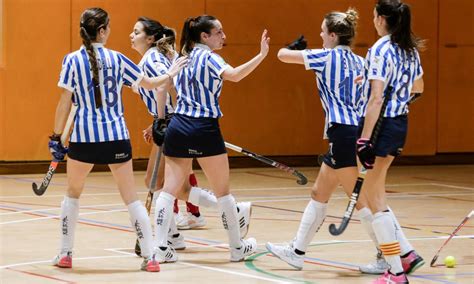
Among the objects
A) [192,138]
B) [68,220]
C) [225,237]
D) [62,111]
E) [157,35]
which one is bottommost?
[225,237]

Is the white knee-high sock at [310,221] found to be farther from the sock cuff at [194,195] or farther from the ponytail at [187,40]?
the sock cuff at [194,195]

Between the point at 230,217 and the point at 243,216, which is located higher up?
the point at 230,217

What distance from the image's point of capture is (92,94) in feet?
22.2

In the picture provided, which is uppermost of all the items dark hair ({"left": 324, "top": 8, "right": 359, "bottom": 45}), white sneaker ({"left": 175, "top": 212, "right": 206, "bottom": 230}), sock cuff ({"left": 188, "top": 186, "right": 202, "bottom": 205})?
dark hair ({"left": 324, "top": 8, "right": 359, "bottom": 45})

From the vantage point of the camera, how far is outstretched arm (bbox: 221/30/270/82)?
6867 mm

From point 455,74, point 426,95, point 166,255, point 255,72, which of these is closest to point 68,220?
point 166,255

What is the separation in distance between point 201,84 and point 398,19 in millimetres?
1517

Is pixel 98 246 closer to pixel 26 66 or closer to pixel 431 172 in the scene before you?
pixel 26 66

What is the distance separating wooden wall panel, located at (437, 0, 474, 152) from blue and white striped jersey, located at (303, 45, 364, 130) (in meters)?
8.94

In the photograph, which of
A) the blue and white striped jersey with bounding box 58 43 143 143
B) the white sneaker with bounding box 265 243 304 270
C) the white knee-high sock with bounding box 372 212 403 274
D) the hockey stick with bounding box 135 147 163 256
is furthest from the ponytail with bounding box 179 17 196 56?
the white knee-high sock with bounding box 372 212 403 274

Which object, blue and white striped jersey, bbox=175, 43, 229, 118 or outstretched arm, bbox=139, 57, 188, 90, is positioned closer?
outstretched arm, bbox=139, 57, 188, 90

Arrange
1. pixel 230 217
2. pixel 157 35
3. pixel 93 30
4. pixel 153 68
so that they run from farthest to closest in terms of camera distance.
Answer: pixel 157 35 < pixel 153 68 < pixel 230 217 < pixel 93 30

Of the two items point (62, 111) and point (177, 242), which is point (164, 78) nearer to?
point (62, 111)

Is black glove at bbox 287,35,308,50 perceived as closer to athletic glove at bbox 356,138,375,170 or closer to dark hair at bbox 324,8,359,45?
dark hair at bbox 324,8,359,45
